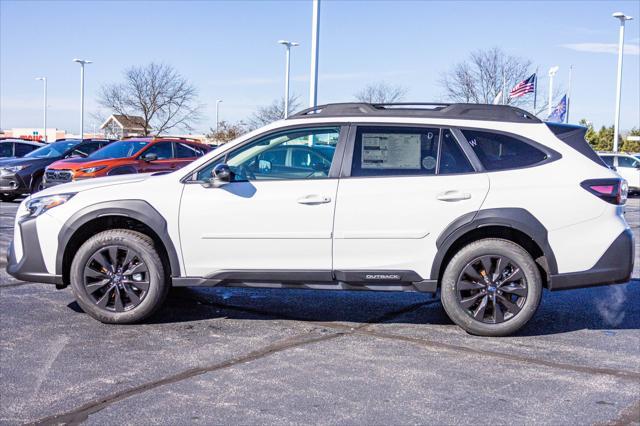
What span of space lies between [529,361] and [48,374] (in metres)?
3.16

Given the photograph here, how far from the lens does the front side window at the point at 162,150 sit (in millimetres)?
16516

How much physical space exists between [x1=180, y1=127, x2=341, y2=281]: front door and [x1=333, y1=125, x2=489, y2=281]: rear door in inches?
5.2

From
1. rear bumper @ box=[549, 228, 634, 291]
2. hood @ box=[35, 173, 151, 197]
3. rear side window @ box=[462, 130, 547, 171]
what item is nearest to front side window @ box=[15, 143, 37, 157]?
hood @ box=[35, 173, 151, 197]

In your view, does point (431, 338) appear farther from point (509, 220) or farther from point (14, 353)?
point (14, 353)

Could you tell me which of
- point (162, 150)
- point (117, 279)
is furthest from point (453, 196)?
point (162, 150)

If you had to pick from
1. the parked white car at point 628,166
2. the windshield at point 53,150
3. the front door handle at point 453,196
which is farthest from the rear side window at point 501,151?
the parked white car at point 628,166

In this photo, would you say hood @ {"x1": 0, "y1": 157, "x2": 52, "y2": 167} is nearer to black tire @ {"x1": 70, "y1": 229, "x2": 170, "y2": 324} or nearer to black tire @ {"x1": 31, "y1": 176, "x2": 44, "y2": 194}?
black tire @ {"x1": 31, "y1": 176, "x2": 44, "y2": 194}

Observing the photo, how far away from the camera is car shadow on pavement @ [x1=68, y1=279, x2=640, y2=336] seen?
621 centimetres

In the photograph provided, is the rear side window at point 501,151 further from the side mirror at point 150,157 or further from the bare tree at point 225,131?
the bare tree at point 225,131

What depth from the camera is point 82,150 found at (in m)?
19.5

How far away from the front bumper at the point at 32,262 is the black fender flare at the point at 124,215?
11 centimetres

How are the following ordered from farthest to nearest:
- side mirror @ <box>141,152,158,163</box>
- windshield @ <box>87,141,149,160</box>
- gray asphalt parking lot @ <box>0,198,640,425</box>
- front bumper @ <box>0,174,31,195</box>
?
front bumper @ <box>0,174,31,195</box>
windshield @ <box>87,141,149,160</box>
side mirror @ <box>141,152,158,163</box>
gray asphalt parking lot @ <box>0,198,640,425</box>

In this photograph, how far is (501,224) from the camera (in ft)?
18.4

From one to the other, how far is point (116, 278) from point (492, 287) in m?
2.97
